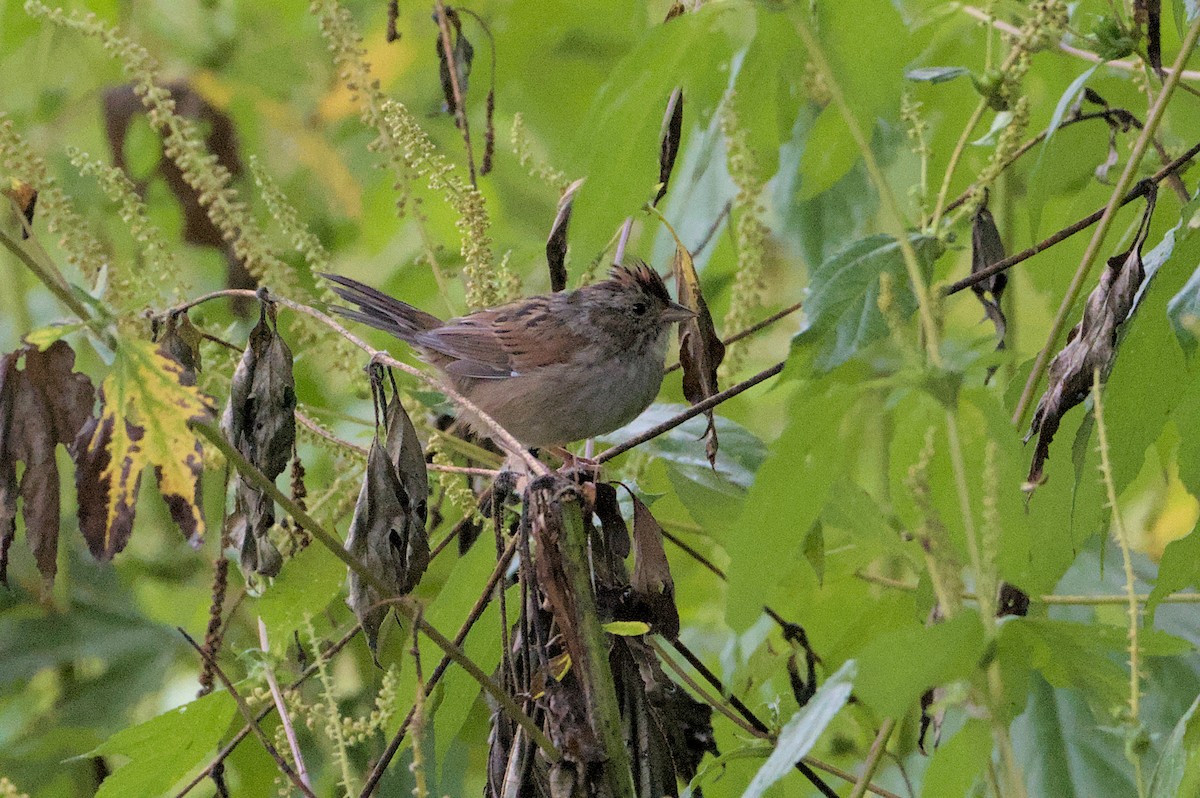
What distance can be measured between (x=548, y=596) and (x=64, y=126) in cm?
348

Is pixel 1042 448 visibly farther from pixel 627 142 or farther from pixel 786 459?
pixel 627 142

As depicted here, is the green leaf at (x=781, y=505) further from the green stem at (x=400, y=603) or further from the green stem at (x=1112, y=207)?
the green stem at (x=1112, y=207)

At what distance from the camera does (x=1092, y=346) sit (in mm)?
1420

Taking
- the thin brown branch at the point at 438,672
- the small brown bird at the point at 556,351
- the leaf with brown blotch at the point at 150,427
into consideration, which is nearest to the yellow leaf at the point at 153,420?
the leaf with brown blotch at the point at 150,427

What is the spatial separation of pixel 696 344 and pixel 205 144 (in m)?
2.30

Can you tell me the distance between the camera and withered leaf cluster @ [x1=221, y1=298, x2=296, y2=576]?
160 centimetres

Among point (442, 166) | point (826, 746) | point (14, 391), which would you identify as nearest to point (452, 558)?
point (826, 746)

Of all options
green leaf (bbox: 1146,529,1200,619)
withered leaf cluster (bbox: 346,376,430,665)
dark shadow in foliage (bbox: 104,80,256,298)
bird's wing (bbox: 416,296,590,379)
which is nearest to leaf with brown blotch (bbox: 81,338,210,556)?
withered leaf cluster (bbox: 346,376,430,665)

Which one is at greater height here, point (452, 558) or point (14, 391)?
point (14, 391)

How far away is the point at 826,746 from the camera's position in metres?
2.69

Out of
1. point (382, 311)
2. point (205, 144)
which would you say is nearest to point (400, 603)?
point (382, 311)

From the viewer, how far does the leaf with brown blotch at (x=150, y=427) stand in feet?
4.07

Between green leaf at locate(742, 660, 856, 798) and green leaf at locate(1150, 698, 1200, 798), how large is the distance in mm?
397

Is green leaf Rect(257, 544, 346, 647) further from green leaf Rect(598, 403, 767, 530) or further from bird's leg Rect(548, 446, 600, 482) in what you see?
green leaf Rect(598, 403, 767, 530)
